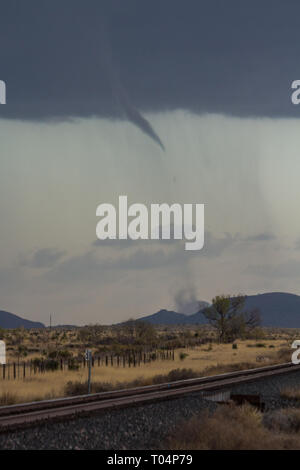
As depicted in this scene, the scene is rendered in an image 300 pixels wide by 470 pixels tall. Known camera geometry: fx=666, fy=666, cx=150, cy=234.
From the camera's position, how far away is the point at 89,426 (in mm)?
18047

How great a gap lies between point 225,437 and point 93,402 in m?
9.26

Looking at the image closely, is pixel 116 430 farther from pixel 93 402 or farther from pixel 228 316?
pixel 228 316

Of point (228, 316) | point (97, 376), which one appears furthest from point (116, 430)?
point (228, 316)

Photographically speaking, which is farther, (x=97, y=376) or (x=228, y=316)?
(x=228, y=316)

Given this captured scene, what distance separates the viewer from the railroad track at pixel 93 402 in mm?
19625

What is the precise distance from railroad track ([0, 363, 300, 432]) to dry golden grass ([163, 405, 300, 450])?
4.35m

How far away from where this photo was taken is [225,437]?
52.0 ft

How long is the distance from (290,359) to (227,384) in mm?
25221

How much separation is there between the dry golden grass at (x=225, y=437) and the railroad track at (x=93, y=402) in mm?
4350

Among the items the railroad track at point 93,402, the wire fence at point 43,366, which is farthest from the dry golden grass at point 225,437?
the wire fence at point 43,366

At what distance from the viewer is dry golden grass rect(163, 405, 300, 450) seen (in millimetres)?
15680
